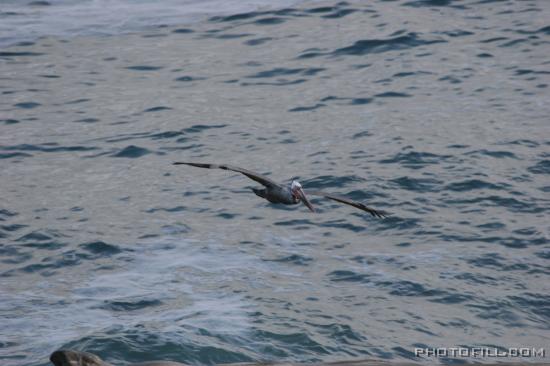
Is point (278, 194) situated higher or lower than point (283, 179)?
higher

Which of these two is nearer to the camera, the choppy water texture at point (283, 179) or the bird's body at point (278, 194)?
the bird's body at point (278, 194)

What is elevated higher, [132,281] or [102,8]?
[102,8]

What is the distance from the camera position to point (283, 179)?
13.8 meters

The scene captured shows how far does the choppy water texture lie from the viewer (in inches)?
393

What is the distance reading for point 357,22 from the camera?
20609 mm

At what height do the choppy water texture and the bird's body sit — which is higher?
the bird's body

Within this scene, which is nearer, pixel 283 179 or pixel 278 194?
pixel 278 194

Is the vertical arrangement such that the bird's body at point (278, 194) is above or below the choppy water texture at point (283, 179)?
above

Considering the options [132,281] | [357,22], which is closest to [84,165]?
[132,281]

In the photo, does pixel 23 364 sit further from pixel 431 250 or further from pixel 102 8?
pixel 102 8

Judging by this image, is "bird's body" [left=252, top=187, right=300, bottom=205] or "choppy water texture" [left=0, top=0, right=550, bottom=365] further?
"choppy water texture" [left=0, top=0, right=550, bottom=365]

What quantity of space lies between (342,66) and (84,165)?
19.3 feet

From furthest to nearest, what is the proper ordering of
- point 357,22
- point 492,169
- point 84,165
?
point 357,22 < point 84,165 < point 492,169

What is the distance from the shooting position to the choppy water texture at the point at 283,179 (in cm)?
998
